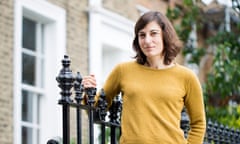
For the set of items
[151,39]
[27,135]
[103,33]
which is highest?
[103,33]

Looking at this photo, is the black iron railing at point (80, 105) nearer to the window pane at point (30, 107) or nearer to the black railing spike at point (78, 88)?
the black railing spike at point (78, 88)

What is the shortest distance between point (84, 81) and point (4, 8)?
5.71 metres

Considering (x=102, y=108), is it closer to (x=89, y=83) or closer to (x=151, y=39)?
(x=89, y=83)

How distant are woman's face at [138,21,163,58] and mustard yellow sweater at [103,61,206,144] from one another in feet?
0.42

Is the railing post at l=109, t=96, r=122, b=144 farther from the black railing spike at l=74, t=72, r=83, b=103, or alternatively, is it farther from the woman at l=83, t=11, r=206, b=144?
the black railing spike at l=74, t=72, r=83, b=103

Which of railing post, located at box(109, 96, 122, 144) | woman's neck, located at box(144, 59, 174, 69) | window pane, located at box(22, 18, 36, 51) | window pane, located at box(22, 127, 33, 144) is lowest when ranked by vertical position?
window pane, located at box(22, 127, 33, 144)

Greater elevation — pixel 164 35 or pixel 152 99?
pixel 164 35

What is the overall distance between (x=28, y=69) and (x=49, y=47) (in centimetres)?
53

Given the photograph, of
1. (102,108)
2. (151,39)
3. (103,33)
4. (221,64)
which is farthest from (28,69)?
(151,39)

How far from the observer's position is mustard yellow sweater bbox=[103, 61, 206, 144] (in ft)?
14.5

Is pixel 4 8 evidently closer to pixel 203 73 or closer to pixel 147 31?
pixel 147 31

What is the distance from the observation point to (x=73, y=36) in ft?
37.9

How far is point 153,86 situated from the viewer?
4480 mm

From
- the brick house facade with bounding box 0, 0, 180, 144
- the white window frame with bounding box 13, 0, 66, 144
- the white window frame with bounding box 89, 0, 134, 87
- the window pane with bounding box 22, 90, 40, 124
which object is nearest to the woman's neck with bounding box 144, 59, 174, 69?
the brick house facade with bounding box 0, 0, 180, 144
